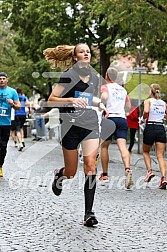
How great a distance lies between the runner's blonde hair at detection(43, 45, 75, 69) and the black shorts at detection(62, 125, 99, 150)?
2.41 feet

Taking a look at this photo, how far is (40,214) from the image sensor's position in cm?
720

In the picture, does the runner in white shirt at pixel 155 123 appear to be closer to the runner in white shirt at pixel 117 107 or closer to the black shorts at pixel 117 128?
the runner in white shirt at pixel 117 107

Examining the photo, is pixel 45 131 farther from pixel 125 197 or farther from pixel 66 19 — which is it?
pixel 125 197

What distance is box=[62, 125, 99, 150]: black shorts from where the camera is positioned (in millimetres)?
6805

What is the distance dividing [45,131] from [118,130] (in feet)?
57.9

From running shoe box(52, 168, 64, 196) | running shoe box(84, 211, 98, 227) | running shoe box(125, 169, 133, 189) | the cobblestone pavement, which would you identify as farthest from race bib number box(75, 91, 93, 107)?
running shoe box(125, 169, 133, 189)

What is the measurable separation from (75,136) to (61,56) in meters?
0.92

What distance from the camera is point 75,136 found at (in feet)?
22.4

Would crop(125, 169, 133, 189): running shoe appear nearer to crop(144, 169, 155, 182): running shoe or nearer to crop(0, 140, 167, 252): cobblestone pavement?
crop(0, 140, 167, 252): cobblestone pavement

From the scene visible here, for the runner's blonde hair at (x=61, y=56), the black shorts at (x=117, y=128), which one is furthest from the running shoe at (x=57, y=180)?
the black shorts at (x=117, y=128)

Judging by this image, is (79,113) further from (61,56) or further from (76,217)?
(76,217)

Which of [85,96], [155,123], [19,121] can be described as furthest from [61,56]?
[19,121]

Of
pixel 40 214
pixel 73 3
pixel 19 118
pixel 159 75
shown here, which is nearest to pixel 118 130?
pixel 40 214

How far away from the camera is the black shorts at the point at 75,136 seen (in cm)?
680
